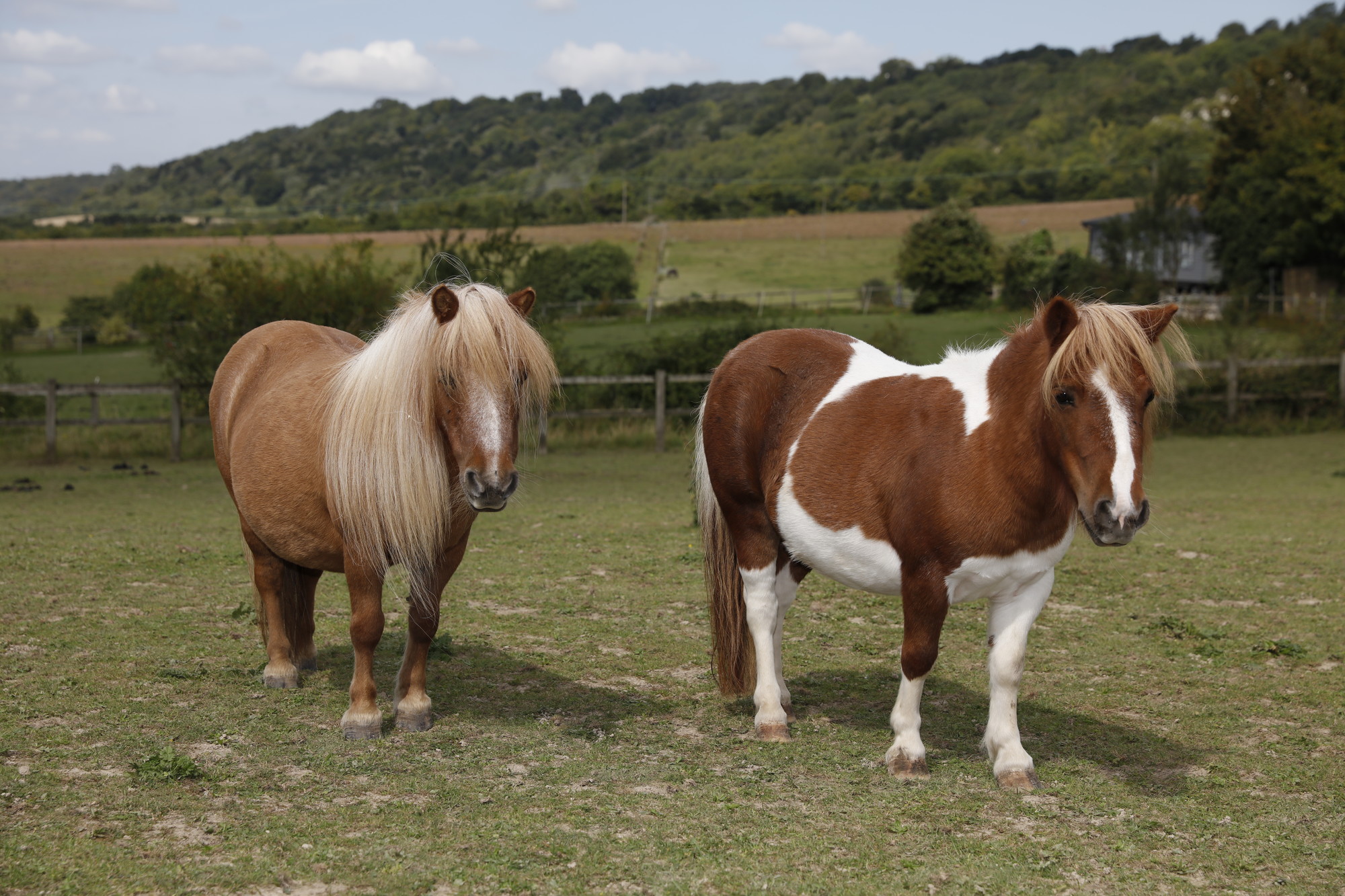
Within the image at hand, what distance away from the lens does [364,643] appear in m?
4.59

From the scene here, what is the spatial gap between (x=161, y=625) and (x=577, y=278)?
46249 millimetres

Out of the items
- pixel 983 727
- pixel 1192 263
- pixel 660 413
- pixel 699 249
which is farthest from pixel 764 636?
pixel 699 249

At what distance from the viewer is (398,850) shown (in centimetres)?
335

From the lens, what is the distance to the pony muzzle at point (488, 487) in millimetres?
3955

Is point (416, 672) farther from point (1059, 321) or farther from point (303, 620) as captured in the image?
point (1059, 321)

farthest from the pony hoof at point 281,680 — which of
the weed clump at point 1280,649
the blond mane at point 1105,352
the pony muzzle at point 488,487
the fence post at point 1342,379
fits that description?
the fence post at point 1342,379

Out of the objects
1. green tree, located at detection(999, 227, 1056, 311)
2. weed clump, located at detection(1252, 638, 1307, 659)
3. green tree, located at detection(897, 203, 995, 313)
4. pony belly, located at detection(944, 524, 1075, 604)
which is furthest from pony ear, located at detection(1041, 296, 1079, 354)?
green tree, located at detection(897, 203, 995, 313)

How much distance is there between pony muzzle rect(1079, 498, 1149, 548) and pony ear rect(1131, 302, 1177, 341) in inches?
27.3

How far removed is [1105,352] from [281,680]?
418cm

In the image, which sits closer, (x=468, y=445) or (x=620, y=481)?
(x=468, y=445)

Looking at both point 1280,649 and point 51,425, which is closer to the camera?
point 1280,649

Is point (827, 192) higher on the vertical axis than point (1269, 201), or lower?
higher

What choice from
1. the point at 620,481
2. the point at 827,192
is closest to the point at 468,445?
the point at 620,481

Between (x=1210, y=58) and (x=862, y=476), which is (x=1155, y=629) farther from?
(x=1210, y=58)
